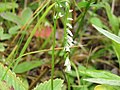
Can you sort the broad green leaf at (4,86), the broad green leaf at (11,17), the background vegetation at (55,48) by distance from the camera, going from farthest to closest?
the broad green leaf at (11,17) → the background vegetation at (55,48) → the broad green leaf at (4,86)

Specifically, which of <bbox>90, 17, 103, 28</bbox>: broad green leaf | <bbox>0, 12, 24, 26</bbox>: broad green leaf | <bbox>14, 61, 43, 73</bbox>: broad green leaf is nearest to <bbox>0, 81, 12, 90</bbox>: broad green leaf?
<bbox>14, 61, 43, 73</bbox>: broad green leaf

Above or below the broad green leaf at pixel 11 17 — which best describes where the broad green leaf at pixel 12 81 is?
below

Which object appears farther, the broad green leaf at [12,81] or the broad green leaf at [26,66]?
the broad green leaf at [26,66]

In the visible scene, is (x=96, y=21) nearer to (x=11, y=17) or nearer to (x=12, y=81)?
(x=11, y=17)

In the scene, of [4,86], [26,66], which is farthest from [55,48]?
[4,86]

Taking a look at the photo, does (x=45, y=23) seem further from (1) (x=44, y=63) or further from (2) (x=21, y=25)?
(1) (x=44, y=63)

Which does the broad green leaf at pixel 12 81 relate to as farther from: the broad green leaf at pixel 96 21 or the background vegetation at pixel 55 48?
the broad green leaf at pixel 96 21

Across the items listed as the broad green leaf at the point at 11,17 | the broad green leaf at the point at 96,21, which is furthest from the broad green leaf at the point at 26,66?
the broad green leaf at the point at 96,21

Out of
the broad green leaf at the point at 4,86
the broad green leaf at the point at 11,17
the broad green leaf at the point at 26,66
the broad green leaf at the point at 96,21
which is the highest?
the broad green leaf at the point at 11,17

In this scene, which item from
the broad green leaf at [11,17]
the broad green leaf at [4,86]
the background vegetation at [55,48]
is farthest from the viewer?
the broad green leaf at [11,17]

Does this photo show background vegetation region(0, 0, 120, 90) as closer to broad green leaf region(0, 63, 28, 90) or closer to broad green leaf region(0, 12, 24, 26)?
broad green leaf region(0, 12, 24, 26)
